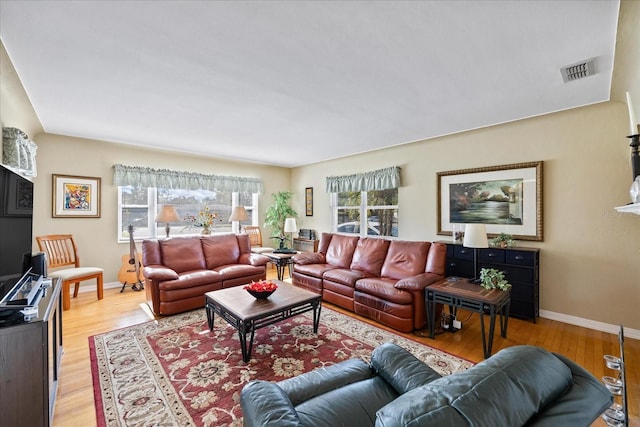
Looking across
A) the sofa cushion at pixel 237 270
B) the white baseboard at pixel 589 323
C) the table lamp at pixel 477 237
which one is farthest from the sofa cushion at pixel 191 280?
the white baseboard at pixel 589 323

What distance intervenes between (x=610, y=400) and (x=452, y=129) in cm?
376

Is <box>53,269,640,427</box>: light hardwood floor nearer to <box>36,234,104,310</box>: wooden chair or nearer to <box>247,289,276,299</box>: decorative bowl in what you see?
<box>36,234,104,310</box>: wooden chair

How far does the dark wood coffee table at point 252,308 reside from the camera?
8.10ft

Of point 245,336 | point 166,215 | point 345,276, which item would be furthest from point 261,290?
point 166,215

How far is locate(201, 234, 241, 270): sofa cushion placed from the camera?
14.5ft

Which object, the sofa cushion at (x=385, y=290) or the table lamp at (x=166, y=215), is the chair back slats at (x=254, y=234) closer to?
Result: the table lamp at (x=166, y=215)

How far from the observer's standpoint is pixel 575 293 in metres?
3.26

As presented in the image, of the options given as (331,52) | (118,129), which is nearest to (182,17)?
(331,52)

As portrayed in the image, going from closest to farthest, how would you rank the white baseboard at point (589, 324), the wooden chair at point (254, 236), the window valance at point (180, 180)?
the white baseboard at point (589, 324) → the window valance at point (180, 180) → the wooden chair at point (254, 236)

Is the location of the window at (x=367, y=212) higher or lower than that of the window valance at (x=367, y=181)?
lower

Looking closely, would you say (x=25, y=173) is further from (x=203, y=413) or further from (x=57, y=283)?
(x=203, y=413)

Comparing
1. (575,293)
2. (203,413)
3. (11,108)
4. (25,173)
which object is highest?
(11,108)

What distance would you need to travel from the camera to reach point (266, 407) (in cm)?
106

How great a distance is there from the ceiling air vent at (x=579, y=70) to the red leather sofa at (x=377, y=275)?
2035 millimetres
